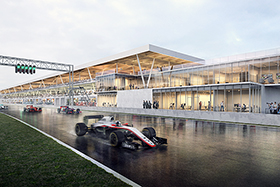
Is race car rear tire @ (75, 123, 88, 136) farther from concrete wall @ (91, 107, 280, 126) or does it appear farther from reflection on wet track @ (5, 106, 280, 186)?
concrete wall @ (91, 107, 280, 126)

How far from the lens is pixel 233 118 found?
1905 centimetres

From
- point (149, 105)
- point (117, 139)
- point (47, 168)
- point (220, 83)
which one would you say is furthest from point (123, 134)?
point (149, 105)

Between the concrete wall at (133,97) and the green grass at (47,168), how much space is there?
29.0m

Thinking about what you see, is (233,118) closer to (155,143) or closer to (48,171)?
(155,143)

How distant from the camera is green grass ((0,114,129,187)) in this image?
4.66 metres

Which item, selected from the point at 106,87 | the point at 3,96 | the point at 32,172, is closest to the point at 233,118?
the point at 32,172

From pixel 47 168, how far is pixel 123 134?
12.0 ft

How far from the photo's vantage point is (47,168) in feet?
18.3

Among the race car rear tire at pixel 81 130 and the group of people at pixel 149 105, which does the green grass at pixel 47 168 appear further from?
the group of people at pixel 149 105

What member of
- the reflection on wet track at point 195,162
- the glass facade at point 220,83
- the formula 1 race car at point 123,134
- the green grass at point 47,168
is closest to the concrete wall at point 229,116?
the glass facade at point 220,83

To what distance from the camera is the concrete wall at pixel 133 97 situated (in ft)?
120

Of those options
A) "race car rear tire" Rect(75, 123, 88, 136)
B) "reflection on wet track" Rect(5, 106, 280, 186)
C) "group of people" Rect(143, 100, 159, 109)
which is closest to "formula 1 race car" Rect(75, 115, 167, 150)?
"race car rear tire" Rect(75, 123, 88, 136)

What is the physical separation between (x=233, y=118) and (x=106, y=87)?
3406 centimetres

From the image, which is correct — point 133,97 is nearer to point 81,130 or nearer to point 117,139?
point 81,130
